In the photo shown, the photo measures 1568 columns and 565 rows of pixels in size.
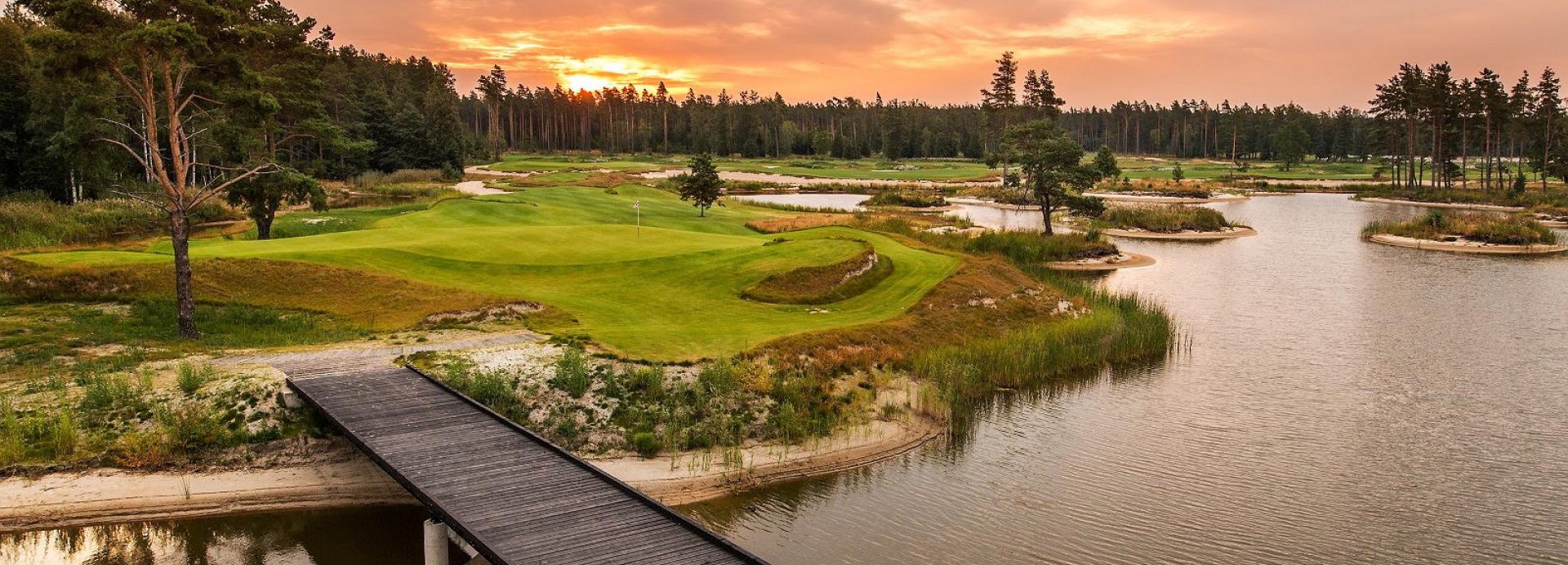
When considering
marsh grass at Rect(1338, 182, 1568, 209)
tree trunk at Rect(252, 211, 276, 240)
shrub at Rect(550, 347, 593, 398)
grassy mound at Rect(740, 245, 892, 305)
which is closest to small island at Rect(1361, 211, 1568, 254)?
marsh grass at Rect(1338, 182, 1568, 209)

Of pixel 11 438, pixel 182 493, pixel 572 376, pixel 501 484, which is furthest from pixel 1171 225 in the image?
pixel 11 438

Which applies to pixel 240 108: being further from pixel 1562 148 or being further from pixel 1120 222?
pixel 1562 148

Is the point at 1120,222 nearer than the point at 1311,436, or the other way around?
the point at 1311,436

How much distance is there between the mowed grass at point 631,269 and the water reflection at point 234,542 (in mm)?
7974

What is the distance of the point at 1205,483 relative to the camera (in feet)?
61.2

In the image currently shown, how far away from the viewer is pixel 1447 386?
25.8m

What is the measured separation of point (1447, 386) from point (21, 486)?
34094 mm

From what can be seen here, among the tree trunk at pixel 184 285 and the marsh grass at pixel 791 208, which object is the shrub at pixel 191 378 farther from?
the marsh grass at pixel 791 208

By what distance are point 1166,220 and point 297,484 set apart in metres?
65.3

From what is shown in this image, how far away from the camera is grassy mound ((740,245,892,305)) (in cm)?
3050

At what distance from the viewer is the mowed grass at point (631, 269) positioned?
26.2m

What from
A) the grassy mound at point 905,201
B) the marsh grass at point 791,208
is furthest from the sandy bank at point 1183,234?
the grassy mound at point 905,201

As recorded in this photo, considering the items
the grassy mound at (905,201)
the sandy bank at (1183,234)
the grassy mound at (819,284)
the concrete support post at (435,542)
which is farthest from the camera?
the grassy mound at (905,201)

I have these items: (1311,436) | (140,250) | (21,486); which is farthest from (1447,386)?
(140,250)
